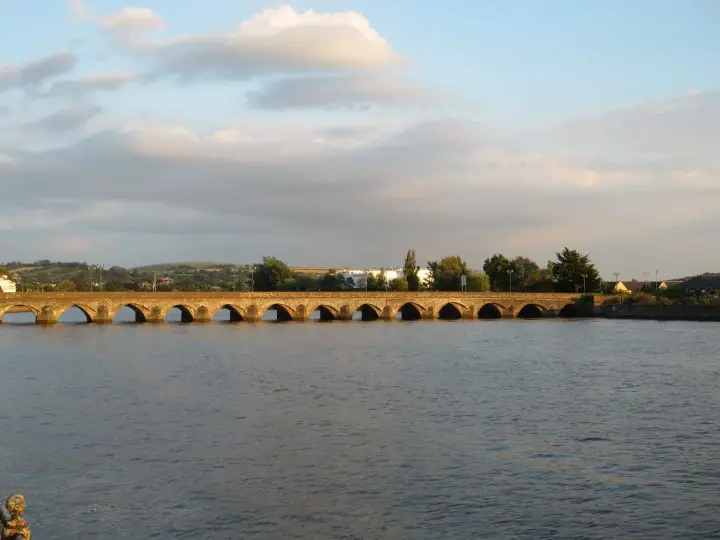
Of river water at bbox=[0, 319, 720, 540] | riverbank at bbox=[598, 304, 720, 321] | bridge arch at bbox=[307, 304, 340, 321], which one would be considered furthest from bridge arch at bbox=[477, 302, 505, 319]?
river water at bbox=[0, 319, 720, 540]

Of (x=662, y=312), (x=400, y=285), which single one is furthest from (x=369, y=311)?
(x=400, y=285)

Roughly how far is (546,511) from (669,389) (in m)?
21.6

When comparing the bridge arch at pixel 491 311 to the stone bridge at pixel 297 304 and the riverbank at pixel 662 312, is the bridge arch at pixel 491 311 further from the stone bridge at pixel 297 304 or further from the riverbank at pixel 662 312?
the riverbank at pixel 662 312

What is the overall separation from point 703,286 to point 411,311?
5281 centimetres

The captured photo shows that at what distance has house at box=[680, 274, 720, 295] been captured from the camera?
13750cm

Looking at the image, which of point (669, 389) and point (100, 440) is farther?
point (669, 389)

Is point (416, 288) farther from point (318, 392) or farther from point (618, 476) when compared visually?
point (618, 476)

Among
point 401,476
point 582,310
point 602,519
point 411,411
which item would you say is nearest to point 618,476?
point 602,519

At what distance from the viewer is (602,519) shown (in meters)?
18.2

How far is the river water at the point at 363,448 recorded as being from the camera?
18.3 meters

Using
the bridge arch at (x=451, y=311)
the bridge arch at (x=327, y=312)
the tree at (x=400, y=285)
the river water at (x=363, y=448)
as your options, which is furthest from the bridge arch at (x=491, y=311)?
the river water at (x=363, y=448)

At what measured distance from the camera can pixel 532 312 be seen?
431 ft

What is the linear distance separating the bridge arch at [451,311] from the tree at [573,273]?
27.9 metres

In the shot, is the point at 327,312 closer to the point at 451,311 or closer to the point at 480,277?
the point at 451,311
